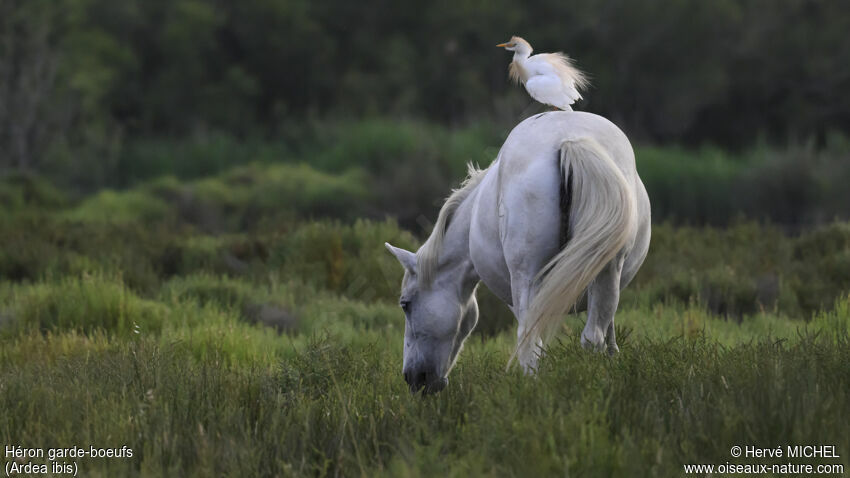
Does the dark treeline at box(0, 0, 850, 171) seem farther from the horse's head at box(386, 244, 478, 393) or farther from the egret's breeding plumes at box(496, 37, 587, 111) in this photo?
the horse's head at box(386, 244, 478, 393)

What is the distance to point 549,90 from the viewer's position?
505 cm

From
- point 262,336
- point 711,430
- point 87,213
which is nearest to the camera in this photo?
point 711,430

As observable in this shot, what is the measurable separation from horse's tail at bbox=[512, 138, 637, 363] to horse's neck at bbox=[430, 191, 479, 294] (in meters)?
0.94

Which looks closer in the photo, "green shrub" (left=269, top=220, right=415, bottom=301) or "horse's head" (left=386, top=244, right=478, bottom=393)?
"horse's head" (left=386, top=244, right=478, bottom=393)

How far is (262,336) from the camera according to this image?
6863 millimetres

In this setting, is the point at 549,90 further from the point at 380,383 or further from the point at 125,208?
the point at 125,208

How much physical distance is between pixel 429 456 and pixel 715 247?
9138 millimetres

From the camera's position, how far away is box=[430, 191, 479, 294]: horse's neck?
16.5 feet

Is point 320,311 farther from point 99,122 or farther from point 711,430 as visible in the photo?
point 99,122

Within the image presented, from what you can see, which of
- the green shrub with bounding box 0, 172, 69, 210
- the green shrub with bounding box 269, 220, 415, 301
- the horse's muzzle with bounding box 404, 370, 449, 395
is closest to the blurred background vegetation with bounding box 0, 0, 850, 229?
the green shrub with bounding box 0, 172, 69, 210

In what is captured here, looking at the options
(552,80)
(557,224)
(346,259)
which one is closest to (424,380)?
(557,224)

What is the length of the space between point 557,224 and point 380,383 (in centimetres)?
112

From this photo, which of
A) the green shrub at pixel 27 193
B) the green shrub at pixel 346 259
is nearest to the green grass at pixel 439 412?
the green shrub at pixel 346 259

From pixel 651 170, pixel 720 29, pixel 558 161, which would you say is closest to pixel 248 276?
pixel 558 161
